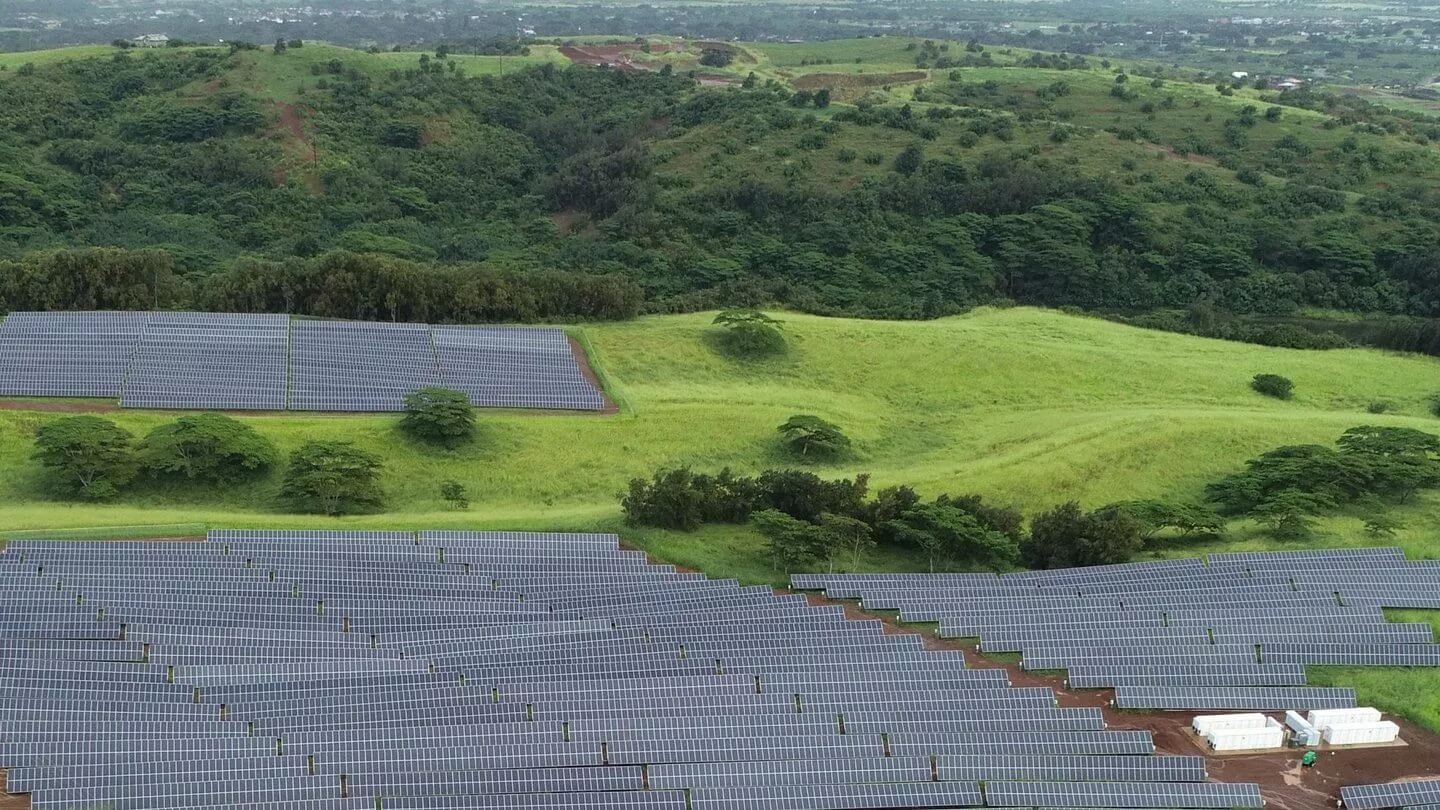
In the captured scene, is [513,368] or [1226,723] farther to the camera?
[513,368]

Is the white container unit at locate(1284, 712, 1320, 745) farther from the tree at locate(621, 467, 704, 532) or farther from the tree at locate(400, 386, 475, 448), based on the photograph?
the tree at locate(400, 386, 475, 448)

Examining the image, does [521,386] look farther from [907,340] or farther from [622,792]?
[622,792]

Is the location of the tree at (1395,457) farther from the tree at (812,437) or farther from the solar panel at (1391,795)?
the solar panel at (1391,795)

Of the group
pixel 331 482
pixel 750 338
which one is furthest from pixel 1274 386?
pixel 331 482

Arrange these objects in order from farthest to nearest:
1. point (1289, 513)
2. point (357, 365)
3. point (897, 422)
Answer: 1. point (897, 422)
2. point (357, 365)
3. point (1289, 513)

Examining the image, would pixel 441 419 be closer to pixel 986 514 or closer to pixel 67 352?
pixel 67 352

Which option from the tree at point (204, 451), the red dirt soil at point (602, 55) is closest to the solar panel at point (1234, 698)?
the tree at point (204, 451)

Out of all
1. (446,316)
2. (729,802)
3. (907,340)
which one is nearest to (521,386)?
(446,316)

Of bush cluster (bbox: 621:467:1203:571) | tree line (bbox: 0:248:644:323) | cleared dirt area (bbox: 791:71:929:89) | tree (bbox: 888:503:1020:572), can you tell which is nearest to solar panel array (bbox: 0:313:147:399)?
tree line (bbox: 0:248:644:323)
